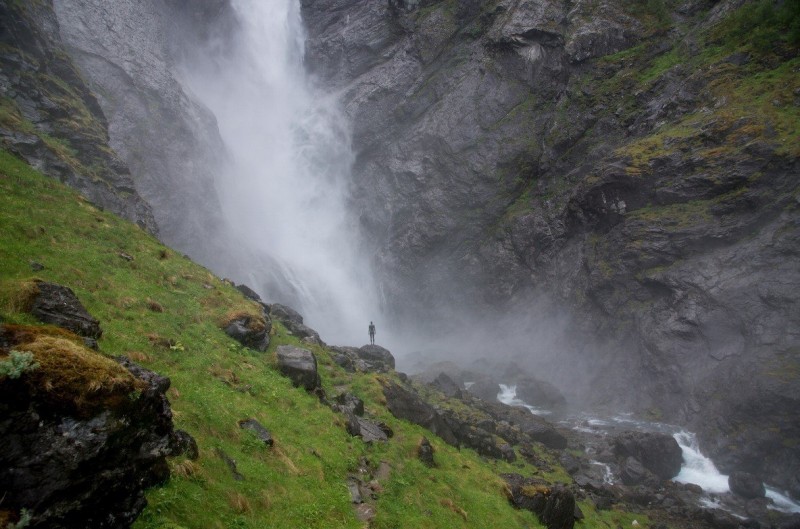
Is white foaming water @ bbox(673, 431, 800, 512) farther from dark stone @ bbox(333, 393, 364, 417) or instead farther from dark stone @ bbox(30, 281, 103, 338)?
dark stone @ bbox(30, 281, 103, 338)

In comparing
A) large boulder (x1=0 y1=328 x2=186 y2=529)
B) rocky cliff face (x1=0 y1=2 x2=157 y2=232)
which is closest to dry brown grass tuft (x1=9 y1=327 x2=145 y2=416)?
large boulder (x1=0 y1=328 x2=186 y2=529)

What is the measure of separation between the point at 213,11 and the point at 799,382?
101m

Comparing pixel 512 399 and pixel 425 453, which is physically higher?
pixel 512 399

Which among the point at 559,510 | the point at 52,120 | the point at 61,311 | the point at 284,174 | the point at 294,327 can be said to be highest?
the point at 284,174

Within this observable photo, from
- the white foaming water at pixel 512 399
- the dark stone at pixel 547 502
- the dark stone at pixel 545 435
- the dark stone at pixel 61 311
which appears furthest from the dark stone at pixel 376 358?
the dark stone at pixel 61 311

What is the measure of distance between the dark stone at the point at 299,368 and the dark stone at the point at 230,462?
21.2 ft

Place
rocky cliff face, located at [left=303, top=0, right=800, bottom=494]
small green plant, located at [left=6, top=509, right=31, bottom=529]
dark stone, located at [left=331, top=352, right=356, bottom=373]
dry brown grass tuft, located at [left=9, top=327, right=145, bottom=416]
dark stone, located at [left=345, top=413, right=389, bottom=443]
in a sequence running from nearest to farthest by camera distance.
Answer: small green plant, located at [left=6, top=509, right=31, bottom=529], dry brown grass tuft, located at [left=9, top=327, right=145, bottom=416], dark stone, located at [left=345, top=413, right=389, bottom=443], dark stone, located at [left=331, top=352, right=356, bottom=373], rocky cliff face, located at [left=303, top=0, right=800, bottom=494]

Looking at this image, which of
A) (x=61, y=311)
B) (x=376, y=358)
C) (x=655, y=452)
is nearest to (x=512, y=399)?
(x=655, y=452)

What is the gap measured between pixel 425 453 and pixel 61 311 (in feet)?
40.3

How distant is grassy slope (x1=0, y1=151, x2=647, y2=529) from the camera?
8516mm

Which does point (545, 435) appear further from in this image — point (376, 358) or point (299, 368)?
point (299, 368)

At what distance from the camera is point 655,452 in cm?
3014

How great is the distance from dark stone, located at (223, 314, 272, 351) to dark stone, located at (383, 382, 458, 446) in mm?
6050

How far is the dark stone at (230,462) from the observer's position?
347 inches
